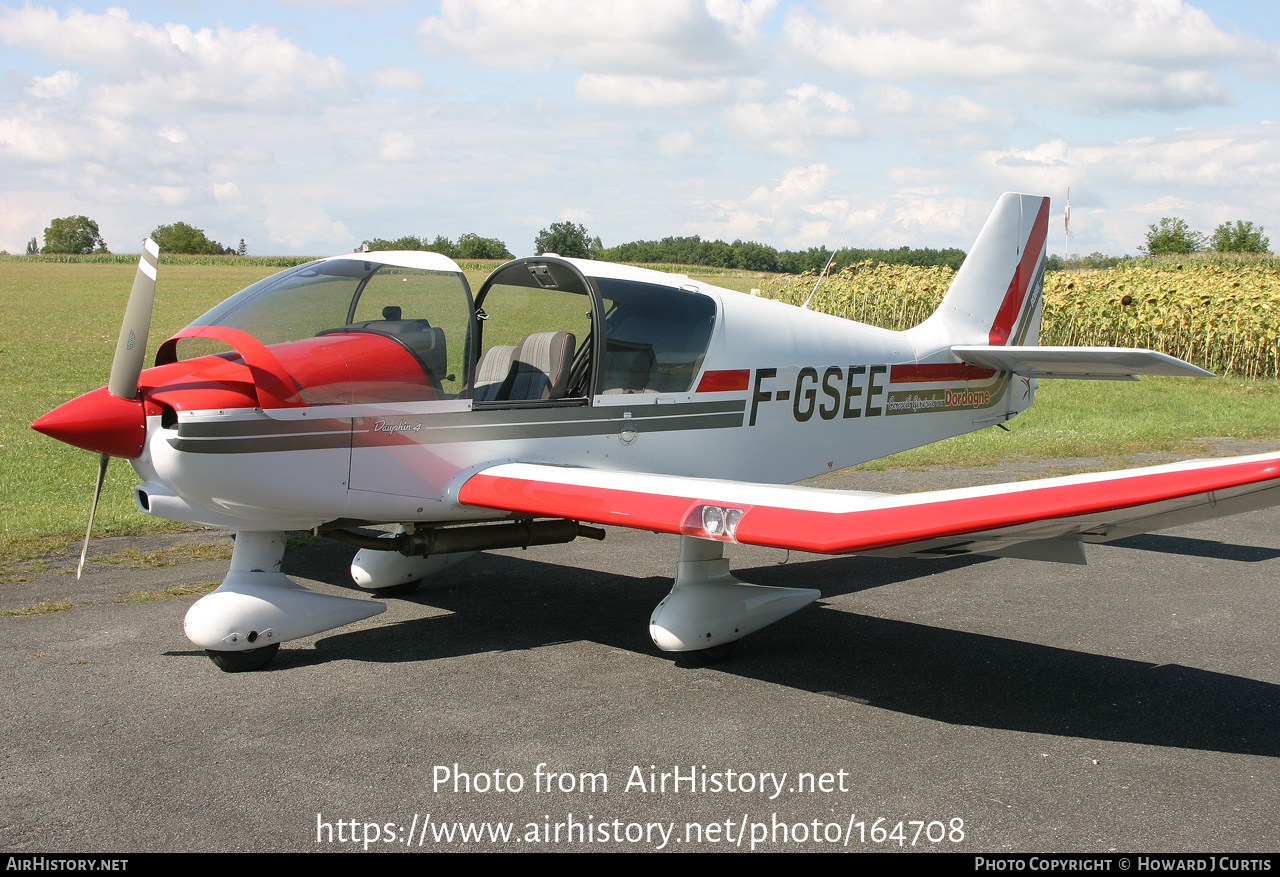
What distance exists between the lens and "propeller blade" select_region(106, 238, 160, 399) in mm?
4215

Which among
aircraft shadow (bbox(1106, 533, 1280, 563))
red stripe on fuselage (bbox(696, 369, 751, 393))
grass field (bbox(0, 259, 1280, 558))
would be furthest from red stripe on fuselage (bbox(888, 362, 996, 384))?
grass field (bbox(0, 259, 1280, 558))

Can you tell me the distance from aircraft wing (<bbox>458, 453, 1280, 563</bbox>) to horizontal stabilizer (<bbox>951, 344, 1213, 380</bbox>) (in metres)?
2.89

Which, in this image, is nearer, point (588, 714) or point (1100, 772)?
point (1100, 772)

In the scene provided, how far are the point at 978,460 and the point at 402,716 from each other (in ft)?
28.5

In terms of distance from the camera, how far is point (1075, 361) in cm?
692

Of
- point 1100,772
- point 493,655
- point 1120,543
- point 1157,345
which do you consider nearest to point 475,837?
point 493,655

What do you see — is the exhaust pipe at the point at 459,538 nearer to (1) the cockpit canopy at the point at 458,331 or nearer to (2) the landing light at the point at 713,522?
(1) the cockpit canopy at the point at 458,331

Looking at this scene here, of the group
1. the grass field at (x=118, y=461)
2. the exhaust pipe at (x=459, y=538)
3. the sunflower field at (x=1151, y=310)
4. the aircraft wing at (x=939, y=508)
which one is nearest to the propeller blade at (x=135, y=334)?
the exhaust pipe at (x=459, y=538)

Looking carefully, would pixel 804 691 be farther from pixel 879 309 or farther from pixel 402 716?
pixel 879 309

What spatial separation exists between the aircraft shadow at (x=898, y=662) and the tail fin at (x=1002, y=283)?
8.03 feet

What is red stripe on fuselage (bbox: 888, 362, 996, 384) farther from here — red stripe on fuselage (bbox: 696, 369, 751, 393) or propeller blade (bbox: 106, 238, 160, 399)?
propeller blade (bbox: 106, 238, 160, 399)

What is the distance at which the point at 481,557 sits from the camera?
7266 mm

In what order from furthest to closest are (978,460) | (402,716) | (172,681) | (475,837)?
(978,460) < (172,681) < (402,716) < (475,837)

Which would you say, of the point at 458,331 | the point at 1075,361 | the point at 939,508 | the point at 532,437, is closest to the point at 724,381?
the point at 532,437
